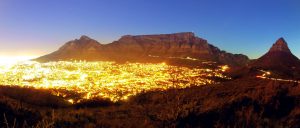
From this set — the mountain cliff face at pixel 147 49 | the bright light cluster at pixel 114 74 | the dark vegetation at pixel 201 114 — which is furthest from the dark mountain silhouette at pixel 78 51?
the dark vegetation at pixel 201 114

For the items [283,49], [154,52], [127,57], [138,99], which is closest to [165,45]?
[154,52]

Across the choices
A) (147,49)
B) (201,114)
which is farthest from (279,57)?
(201,114)

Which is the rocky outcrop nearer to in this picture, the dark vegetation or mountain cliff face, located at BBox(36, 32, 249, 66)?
mountain cliff face, located at BBox(36, 32, 249, 66)

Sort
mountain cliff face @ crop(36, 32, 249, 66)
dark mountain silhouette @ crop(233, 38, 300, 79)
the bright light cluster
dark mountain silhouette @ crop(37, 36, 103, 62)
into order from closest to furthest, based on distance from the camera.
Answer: the bright light cluster → dark mountain silhouette @ crop(233, 38, 300, 79) → mountain cliff face @ crop(36, 32, 249, 66) → dark mountain silhouette @ crop(37, 36, 103, 62)

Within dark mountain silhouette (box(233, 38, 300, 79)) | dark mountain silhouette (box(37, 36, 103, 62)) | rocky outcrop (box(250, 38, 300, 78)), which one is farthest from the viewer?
dark mountain silhouette (box(37, 36, 103, 62))

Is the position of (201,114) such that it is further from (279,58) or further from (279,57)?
(279,57)

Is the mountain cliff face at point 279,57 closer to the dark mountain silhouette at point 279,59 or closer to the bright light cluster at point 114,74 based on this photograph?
the dark mountain silhouette at point 279,59

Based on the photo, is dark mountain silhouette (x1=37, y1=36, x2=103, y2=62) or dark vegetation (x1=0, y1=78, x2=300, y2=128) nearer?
dark vegetation (x1=0, y1=78, x2=300, y2=128)

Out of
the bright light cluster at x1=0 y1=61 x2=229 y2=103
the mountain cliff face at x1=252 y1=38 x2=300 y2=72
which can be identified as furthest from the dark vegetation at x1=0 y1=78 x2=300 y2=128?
the mountain cliff face at x1=252 y1=38 x2=300 y2=72
